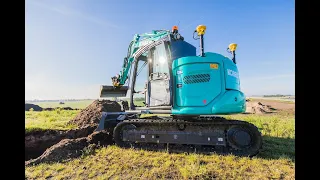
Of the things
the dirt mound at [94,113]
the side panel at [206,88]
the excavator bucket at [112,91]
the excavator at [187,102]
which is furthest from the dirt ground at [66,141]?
the side panel at [206,88]

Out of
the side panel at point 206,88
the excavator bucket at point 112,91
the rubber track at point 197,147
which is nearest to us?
the rubber track at point 197,147

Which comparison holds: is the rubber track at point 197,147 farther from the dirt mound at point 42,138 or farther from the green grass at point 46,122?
the green grass at point 46,122

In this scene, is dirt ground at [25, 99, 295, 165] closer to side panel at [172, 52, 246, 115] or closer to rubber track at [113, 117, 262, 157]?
rubber track at [113, 117, 262, 157]

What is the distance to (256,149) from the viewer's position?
573 cm

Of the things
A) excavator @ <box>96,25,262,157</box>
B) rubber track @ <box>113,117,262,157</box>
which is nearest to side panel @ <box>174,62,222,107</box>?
excavator @ <box>96,25,262,157</box>

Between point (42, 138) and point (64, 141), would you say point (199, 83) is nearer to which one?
point (64, 141)

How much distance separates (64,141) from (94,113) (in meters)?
4.29

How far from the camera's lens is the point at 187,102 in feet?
A: 19.8

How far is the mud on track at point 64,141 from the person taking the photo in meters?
6.06

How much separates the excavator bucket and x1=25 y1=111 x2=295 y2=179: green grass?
260 cm
